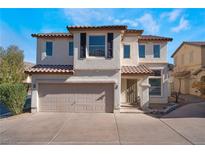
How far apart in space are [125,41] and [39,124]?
10.1 m

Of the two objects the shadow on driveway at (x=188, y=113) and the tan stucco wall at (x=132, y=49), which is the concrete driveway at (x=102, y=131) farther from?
the tan stucco wall at (x=132, y=49)

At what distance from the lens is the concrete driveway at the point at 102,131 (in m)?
7.55

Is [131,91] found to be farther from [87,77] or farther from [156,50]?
[156,50]

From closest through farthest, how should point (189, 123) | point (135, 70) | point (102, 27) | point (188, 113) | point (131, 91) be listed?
point (189, 123)
point (188, 113)
point (102, 27)
point (135, 70)
point (131, 91)

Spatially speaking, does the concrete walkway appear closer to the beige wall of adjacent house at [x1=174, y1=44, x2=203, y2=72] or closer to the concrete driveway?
the concrete driveway

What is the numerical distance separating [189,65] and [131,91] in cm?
1349

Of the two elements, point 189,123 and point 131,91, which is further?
point 131,91

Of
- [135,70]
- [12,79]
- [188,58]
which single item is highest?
[188,58]

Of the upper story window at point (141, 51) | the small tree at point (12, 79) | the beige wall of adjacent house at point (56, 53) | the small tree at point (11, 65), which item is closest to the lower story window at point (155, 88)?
the upper story window at point (141, 51)

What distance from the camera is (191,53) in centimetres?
2531

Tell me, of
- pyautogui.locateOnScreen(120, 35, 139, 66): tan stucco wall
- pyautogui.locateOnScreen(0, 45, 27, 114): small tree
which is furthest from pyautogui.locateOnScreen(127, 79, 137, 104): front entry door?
pyautogui.locateOnScreen(0, 45, 27, 114): small tree

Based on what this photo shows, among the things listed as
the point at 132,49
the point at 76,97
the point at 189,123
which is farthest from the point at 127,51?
the point at 189,123

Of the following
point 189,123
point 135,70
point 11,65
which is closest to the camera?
point 189,123

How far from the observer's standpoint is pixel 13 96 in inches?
505
